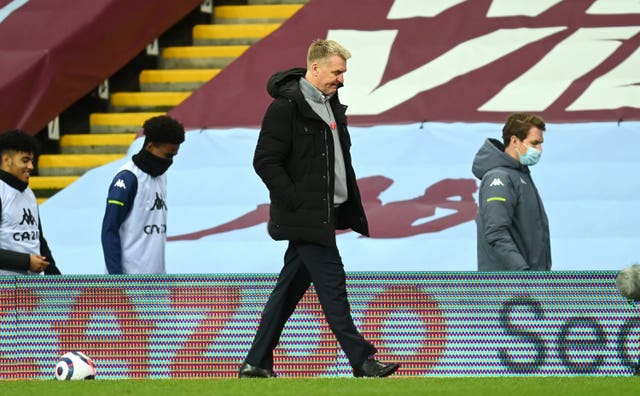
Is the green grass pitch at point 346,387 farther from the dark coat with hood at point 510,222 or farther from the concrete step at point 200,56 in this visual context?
the concrete step at point 200,56

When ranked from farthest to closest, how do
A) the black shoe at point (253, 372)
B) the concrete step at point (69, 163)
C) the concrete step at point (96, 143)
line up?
the concrete step at point (96, 143), the concrete step at point (69, 163), the black shoe at point (253, 372)

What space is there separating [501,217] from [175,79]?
9511 mm

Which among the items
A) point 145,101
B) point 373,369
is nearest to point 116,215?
point 373,369

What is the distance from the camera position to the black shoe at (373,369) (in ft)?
25.1

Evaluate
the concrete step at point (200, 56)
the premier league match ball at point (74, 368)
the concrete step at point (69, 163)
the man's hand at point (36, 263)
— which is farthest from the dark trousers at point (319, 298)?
the concrete step at point (200, 56)

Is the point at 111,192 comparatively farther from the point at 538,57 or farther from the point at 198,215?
the point at 538,57

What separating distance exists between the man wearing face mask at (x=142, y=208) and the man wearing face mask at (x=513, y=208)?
2.10 m

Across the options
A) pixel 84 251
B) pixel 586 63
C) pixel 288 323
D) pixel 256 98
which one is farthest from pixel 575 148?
pixel 288 323

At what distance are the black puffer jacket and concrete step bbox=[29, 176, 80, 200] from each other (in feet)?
28.1

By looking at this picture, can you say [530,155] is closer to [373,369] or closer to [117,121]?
[373,369]

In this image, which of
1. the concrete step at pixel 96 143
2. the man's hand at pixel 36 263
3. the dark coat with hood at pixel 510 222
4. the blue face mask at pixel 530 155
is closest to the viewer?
the dark coat with hood at pixel 510 222

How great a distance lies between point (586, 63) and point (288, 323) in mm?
6938

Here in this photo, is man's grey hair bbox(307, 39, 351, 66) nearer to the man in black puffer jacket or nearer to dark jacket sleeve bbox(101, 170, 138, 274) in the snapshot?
the man in black puffer jacket

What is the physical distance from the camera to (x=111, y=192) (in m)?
9.36
